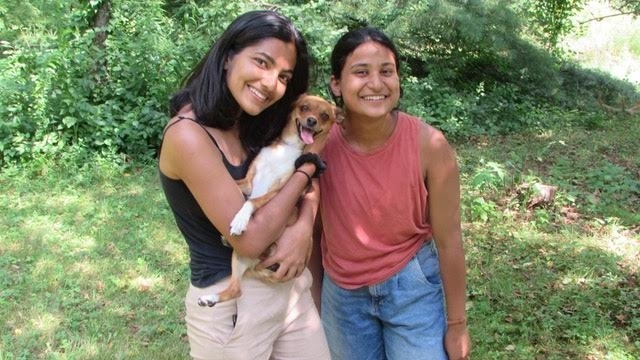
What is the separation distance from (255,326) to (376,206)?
598 millimetres

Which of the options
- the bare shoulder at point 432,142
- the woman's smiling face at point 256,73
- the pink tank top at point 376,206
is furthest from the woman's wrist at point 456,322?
the woman's smiling face at point 256,73

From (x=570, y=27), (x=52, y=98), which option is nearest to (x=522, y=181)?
(x=52, y=98)

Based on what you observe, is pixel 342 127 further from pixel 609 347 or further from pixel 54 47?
pixel 54 47

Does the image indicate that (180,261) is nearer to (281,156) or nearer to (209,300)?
(281,156)

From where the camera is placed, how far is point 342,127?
2.28 metres

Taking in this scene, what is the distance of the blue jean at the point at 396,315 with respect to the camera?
2.11 meters

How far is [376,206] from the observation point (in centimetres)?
212

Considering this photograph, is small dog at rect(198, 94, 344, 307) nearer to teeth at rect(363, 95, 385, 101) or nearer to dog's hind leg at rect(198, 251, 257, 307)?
dog's hind leg at rect(198, 251, 257, 307)

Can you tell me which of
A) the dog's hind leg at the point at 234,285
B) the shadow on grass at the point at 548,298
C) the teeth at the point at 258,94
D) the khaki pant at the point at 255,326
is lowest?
the shadow on grass at the point at 548,298

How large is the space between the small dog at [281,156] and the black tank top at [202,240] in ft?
0.18

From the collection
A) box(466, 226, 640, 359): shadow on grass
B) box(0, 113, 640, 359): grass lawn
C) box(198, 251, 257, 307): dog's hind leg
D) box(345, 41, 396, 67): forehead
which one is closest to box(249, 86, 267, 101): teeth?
box(345, 41, 396, 67): forehead

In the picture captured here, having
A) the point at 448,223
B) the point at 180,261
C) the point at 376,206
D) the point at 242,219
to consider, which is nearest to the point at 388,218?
the point at 376,206

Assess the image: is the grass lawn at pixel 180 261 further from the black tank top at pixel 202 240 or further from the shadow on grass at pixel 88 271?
the black tank top at pixel 202 240

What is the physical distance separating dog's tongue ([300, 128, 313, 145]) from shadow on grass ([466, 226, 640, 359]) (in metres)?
1.97
